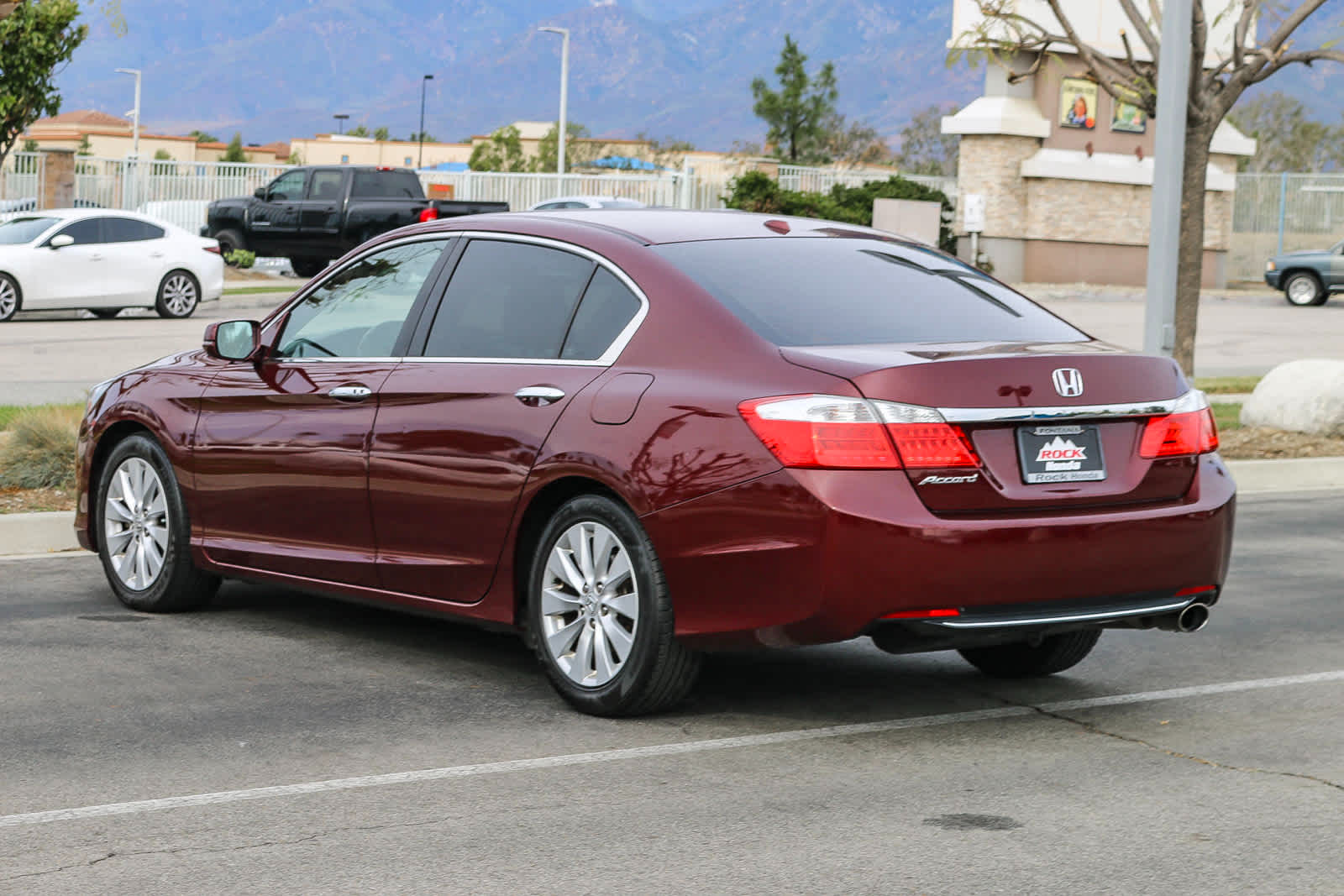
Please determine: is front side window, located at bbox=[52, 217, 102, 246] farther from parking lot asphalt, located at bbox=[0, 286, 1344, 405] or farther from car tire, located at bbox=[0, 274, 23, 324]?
parking lot asphalt, located at bbox=[0, 286, 1344, 405]

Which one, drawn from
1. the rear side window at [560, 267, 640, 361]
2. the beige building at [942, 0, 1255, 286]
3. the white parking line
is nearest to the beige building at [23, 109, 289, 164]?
the beige building at [942, 0, 1255, 286]

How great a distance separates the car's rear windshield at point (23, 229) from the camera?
84.4 feet

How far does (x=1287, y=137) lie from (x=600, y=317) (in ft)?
292

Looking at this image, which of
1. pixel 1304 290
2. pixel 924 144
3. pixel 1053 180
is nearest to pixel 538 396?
pixel 1304 290

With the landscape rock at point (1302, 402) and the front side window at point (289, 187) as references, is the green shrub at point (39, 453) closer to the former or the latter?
the landscape rock at point (1302, 402)

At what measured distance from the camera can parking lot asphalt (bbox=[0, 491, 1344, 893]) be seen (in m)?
4.76

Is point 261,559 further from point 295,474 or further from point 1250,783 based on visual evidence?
point 1250,783

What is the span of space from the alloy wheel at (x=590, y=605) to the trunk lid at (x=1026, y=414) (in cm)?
91

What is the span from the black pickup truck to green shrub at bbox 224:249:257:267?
0.57ft

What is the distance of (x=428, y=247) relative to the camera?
7367 millimetres

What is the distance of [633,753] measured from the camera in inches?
232

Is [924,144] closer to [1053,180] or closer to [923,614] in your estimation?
[1053,180]

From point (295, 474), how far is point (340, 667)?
80cm

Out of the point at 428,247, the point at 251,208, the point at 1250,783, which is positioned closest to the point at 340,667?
the point at 428,247
